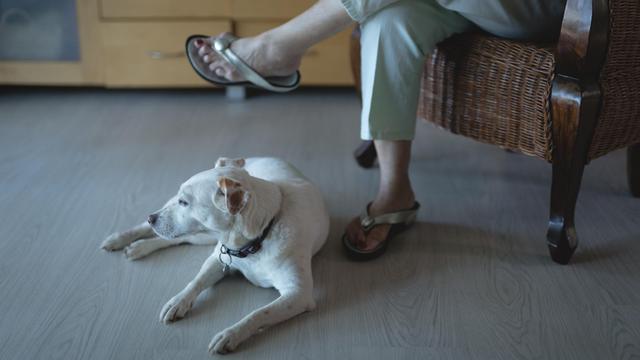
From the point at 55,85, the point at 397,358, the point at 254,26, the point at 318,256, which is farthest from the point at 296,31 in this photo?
the point at 55,85

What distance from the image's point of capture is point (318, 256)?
1496 mm

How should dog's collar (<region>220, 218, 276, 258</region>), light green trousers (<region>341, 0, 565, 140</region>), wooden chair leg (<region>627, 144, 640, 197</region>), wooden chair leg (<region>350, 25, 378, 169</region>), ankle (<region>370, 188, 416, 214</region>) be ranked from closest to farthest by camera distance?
dog's collar (<region>220, 218, 276, 258</region>) < light green trousers (<region>341, 0, 565, 140</region>) < ankle (<region>370, 188, 416, 214</region>) < wooden chair leg (<region>627, 144, 640, 197</region>) < wooden chair leg (<region>350, 25, 378, 169</region>)

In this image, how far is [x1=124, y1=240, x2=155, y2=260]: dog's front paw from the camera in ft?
4.79

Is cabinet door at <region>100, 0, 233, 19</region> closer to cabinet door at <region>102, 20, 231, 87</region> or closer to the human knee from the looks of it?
cabinet door at <region>102, 20, 231, 87</region>

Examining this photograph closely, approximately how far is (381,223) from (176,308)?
49cm

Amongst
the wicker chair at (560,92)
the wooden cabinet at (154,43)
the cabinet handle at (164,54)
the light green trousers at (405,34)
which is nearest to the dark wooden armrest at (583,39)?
the wicker chair at (560,92)

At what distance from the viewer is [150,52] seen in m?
2.50

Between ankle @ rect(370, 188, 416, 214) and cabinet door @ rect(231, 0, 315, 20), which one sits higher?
cabinet door @ rect(231, 0, 315, 20)

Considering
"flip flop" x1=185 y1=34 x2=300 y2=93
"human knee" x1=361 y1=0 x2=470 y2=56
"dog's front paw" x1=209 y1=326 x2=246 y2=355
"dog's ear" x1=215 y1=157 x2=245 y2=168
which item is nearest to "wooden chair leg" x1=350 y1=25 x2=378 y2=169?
"flip flop" x1=185 y1=34 x2=300 y2=93

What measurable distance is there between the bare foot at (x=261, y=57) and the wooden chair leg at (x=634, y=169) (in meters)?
0.84

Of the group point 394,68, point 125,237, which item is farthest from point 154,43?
point 394,68

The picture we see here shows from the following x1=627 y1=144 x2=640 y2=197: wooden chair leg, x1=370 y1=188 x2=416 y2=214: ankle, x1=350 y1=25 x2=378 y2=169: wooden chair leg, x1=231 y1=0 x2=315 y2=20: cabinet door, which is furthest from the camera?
x1=231 y1=0 x2=315 y2=20: cabinet door

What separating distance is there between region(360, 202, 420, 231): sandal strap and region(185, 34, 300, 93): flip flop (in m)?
0.34

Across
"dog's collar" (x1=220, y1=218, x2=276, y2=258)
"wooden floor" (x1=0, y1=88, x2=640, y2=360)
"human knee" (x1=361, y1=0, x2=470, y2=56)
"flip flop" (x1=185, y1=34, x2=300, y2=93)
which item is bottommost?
"wooden floor" (x1=0, y1=88, x2=640, y2=360)
